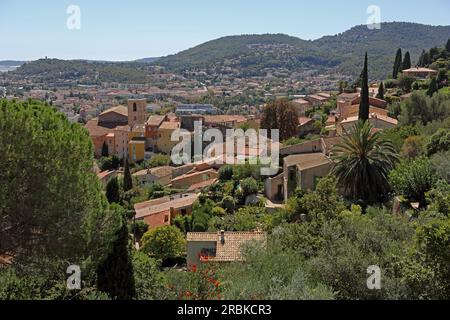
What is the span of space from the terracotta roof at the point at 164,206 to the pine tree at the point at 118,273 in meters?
13.9

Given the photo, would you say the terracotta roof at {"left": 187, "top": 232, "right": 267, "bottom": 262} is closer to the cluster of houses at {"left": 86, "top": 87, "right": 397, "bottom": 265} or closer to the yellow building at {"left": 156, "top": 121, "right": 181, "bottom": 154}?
the cluster of houses at {"left": 86, "top": 87, "right": 397, "bottom": 265}

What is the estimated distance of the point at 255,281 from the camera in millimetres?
8641

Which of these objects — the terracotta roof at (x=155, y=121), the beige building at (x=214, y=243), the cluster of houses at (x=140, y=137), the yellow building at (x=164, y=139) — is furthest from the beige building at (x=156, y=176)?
the beige building at (x=214, y=243)

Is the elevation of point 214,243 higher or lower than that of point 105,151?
higher

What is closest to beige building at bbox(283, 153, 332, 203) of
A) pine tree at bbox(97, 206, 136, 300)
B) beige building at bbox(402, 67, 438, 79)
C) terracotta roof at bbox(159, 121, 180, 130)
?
pine tree at bbox(97, 206, 136, 300)

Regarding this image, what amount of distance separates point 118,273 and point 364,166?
11754 mm

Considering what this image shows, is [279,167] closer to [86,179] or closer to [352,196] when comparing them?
[352,196]

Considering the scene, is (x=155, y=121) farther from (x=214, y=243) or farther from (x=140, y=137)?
(x=214, y=243)

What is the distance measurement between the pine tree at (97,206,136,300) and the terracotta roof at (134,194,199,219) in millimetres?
13856

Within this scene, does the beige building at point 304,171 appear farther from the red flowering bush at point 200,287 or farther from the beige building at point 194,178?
the red flowering bush at point 200,287

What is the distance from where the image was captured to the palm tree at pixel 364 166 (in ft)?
61.9

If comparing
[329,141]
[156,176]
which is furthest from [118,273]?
[156,176]

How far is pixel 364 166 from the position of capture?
62.0 ft

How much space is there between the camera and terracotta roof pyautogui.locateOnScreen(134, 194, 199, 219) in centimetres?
2440
